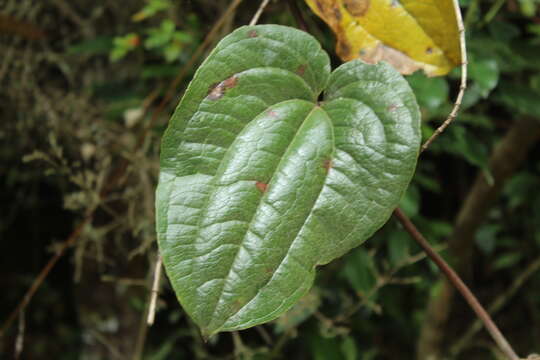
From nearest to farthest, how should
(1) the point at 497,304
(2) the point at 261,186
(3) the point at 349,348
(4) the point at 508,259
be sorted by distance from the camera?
(2) the point at 261,186, (3) the point at 349,348, (1) the point at 497,304, (4) the point at 508,259

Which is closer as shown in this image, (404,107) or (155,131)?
(404,107)

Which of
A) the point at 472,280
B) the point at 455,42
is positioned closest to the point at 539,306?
the point at 472,280

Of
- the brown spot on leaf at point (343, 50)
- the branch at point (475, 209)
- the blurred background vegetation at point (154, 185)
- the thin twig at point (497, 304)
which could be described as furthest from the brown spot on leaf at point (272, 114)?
the thin twig at point (497, 304)

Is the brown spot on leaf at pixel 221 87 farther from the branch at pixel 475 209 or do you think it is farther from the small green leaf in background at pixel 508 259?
the small green leaf in background at pixel 508 259

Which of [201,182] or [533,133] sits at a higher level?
[201,182]

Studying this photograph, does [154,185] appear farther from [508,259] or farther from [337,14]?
[508,259]

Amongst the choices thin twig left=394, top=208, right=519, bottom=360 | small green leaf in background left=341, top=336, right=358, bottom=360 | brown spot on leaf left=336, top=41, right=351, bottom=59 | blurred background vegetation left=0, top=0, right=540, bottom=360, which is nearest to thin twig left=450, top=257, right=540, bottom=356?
blurred background vegetation left=0, top=0, right=540, bottom=360

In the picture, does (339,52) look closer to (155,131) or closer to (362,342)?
(155,131)

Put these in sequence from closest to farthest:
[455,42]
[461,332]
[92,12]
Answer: [455,42]
[92,12]
[461,332]

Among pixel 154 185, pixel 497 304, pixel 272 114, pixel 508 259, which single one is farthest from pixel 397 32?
pixel 508 259
